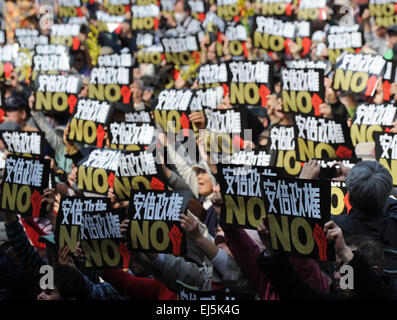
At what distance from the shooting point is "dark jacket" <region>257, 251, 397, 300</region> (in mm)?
3904

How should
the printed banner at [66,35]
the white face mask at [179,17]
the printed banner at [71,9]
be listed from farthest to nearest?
the printed banner at [71,9] → the white face mask at [179,17] → the printed banner at [66,35]

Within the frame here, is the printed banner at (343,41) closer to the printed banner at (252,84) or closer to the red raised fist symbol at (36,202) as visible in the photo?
the printed banner at (252,84)

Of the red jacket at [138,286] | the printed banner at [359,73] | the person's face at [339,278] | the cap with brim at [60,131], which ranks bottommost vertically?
the red jacket at [138,286]

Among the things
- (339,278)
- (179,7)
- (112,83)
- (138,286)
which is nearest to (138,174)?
(138,286)

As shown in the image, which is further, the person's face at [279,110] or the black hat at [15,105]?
the black hat at [15,105]

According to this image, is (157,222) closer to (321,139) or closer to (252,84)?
(321,139)

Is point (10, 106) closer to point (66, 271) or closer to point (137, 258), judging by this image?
point (137, 258)

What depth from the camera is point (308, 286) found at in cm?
424

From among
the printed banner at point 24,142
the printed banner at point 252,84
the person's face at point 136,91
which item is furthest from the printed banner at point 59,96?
the printed banner at point 24,142

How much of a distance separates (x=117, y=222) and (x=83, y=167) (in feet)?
6.73

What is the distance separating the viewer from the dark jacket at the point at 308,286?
154 inches

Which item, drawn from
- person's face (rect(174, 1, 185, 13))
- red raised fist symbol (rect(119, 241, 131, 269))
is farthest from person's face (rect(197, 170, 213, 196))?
person's face (rect(174, 1, 185, 13))

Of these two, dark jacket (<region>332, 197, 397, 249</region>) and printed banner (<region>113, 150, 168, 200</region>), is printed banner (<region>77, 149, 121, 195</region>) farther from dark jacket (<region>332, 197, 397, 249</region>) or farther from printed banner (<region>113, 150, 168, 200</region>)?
dark jacket (<region>332, 197, 397, 249</region>)
